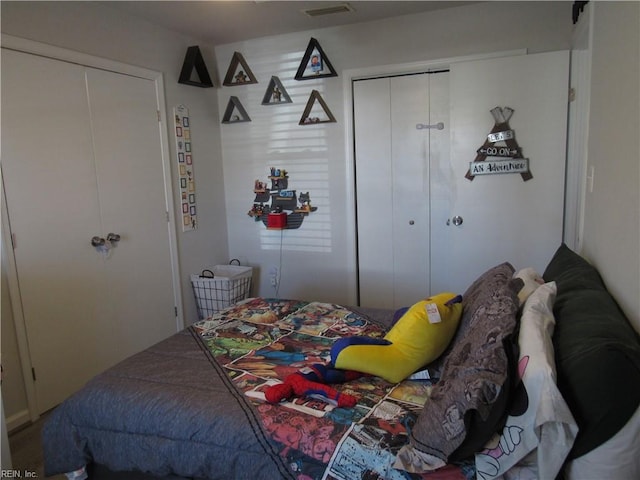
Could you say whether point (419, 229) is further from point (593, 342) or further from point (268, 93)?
point (593, 342)

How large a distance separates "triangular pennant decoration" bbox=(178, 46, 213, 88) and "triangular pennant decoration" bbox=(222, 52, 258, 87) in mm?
215

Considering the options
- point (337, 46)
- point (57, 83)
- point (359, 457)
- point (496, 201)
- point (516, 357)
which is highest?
point (337, 46)

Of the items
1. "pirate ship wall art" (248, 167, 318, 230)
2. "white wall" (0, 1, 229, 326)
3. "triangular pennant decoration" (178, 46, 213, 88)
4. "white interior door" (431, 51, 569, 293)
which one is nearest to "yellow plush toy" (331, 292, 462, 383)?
"white interior door" (431, 51, 569, 293)

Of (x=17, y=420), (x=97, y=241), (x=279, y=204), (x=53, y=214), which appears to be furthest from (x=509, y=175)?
(x=17, y=420)

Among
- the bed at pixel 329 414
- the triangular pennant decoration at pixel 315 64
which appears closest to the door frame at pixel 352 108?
the triangular pennant decoration at pixel 315 64

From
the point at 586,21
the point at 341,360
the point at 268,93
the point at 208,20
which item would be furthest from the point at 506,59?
the point at 341,360

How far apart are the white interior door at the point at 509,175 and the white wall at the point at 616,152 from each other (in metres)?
0.95

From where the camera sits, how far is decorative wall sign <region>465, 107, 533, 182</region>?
314cm

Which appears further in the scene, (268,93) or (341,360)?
(268,93)

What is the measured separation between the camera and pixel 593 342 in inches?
47.2

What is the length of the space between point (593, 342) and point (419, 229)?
247 cm

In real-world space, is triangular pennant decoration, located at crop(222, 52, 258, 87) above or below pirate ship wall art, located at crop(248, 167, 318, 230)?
above

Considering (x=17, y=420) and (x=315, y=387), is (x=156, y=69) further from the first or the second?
(x=315, y=387)

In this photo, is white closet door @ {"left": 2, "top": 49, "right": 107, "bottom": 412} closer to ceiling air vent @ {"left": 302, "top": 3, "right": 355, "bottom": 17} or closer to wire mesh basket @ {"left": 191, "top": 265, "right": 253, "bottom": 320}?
wire mesh basket @ {"left": 191, "top": 265, "right": 253, "bottom": 320}
